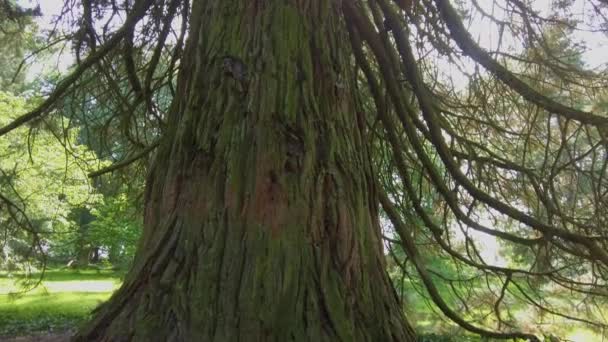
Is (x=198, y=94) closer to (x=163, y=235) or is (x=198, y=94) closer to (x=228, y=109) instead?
(x=228, y=109)

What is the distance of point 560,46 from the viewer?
12.2 ft

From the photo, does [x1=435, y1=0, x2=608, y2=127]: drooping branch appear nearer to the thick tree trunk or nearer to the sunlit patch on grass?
the thick tree trunk

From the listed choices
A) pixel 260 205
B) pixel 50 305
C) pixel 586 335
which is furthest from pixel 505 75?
pixel 50 305

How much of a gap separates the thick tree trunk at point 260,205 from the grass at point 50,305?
4.80 metres

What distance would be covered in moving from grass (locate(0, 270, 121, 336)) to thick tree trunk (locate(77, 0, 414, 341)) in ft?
15.8

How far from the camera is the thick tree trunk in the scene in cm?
150

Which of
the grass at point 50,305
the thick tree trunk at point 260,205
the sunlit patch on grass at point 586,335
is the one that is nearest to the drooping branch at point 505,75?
the thick tree trunk at point 260,205

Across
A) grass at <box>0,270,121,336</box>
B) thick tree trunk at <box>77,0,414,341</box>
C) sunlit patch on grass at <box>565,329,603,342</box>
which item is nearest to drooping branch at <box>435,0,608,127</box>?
Answer: thick tree trunk at <box>77,0,414,341</box>

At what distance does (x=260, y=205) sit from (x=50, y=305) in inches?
472

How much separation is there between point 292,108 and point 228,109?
0.70 ft

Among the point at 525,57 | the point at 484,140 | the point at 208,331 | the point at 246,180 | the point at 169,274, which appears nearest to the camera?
the point at 208,331

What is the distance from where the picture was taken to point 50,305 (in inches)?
468

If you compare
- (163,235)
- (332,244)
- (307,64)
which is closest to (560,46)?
(307,64)

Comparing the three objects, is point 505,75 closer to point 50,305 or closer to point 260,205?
point 260,205
